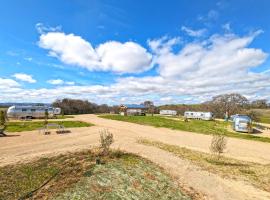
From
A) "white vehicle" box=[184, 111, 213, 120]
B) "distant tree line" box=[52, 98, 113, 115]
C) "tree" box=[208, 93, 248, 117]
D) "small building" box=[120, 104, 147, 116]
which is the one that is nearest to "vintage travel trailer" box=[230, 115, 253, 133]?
"white vehicle" box=[184, 111, 213, 120]

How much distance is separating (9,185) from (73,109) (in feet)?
242

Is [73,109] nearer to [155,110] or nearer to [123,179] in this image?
[155,110]

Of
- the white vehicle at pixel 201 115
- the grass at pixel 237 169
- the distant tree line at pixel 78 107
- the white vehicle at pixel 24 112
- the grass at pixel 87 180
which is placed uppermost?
the distant tree line at pixel 78 107

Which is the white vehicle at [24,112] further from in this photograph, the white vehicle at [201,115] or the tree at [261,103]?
the tree at [261,103]

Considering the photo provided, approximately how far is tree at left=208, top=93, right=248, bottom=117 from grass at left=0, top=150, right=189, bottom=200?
221 ft

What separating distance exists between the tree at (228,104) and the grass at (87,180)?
221ft

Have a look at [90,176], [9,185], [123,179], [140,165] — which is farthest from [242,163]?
[9,185]

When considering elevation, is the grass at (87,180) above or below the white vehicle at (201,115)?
below

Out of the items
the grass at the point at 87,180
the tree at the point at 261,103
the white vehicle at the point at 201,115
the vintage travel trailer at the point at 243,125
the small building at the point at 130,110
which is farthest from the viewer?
the tree at the point at 261,103

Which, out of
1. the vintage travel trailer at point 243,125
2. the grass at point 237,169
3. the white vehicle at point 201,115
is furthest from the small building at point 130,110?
the grass at point 237,169

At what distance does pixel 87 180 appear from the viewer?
8.22m

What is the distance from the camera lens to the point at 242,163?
46.1ft

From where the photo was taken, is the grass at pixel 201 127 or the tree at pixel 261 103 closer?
the grass at pixel 201 127

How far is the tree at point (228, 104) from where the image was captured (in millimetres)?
71181
